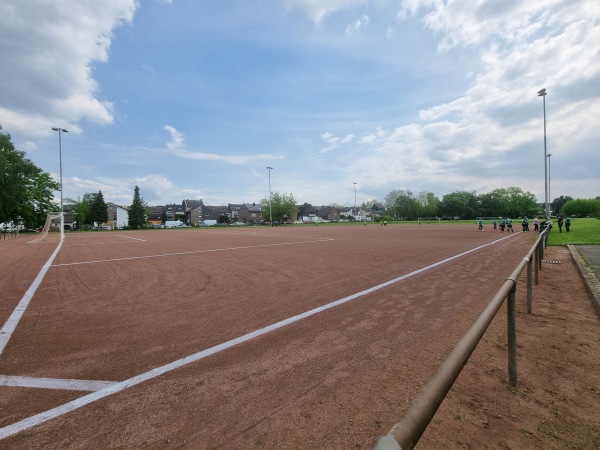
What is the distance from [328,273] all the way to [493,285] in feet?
13.7

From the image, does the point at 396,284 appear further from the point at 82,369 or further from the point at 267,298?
the point at 82,369

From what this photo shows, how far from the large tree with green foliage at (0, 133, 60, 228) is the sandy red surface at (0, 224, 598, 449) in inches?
1965

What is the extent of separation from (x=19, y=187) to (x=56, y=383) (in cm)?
5991

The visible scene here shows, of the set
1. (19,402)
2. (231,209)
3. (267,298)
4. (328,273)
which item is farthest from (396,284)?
(231,209)

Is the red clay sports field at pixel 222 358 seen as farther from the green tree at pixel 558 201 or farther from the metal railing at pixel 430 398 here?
the green tree at pixel 558 201

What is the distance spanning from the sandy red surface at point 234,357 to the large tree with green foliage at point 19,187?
164 feet

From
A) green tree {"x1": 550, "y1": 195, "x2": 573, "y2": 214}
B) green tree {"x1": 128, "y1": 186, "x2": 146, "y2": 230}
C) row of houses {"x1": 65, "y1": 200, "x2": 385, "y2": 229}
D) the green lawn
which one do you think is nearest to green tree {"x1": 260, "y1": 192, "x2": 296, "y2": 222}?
row of houses {"x1": 65, "y1": 200, "x2": 385, "y2": 229}

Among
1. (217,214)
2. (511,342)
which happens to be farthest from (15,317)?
(217,214)

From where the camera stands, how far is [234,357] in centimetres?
395

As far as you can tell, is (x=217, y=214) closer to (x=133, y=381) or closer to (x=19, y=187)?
(x=19, y=187)

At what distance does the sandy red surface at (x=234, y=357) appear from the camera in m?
2.66

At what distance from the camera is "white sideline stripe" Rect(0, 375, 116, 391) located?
10.9 ft

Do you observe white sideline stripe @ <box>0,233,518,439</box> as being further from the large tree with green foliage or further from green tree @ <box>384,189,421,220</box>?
green tree @ <box>384,189,421,220</box>

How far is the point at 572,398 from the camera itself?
3119 mm
